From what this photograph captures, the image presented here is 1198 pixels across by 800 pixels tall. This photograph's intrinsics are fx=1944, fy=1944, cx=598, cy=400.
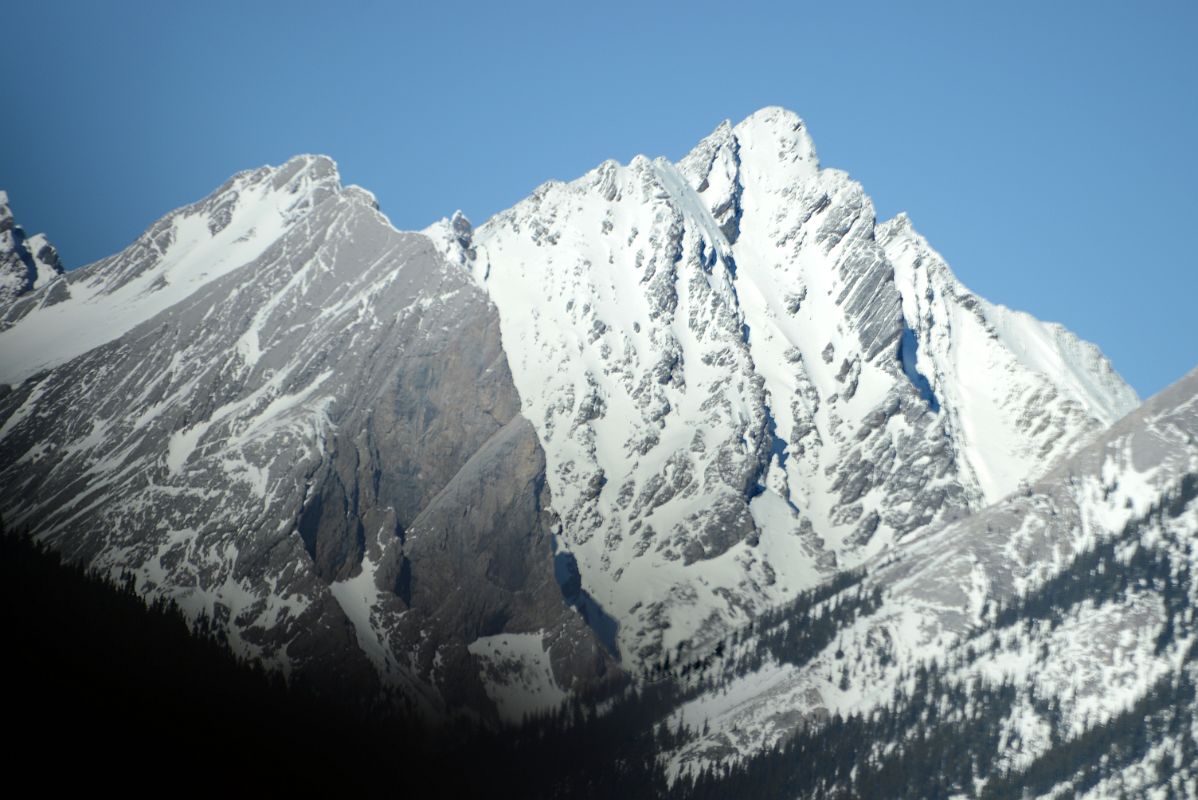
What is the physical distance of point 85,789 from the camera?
19812 centimetres

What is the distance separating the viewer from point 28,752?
646ft

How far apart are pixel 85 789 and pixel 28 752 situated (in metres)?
6.86
